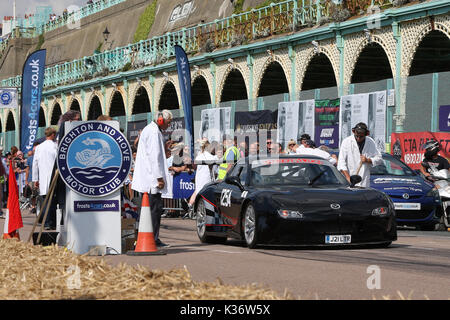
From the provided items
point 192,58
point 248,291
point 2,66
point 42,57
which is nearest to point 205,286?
point 248,291

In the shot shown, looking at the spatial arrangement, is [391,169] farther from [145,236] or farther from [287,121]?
[287,121]

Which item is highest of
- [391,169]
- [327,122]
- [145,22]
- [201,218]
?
[145,22]

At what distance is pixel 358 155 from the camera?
17.9 metres

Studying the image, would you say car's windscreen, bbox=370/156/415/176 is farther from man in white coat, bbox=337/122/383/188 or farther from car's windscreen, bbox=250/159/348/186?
car's windscreen, bbox=250/159/348/186

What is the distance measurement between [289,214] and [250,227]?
0.81 meters

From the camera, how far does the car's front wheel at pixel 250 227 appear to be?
46.6ft

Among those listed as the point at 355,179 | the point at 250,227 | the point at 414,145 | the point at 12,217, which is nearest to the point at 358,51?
the point at 414,145

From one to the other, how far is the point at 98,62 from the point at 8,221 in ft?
154

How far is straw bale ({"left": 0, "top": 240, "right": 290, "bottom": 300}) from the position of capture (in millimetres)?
8023

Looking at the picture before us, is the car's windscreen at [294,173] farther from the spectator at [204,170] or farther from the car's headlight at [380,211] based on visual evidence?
the spectator at [204,170]

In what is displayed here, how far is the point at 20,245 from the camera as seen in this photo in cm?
1331

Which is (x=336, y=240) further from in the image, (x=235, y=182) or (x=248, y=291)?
(x=248, y=291)

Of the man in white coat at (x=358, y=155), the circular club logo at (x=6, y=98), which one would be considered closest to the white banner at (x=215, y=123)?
the circular club logo at (x=6, y=98)

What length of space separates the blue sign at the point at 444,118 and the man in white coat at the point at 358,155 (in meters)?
9.00
